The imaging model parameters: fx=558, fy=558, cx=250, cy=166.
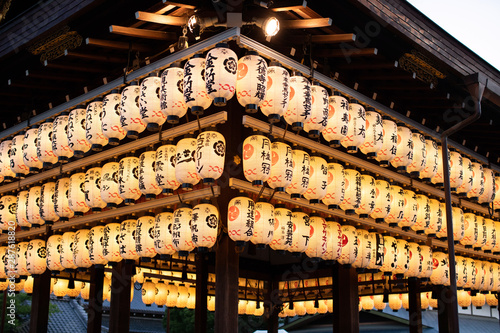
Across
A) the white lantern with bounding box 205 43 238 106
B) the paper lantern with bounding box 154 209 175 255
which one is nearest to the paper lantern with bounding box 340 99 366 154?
the white lantern with bounding box 205 43 238 106

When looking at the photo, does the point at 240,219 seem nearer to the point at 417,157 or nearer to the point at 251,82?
the point at 251,82

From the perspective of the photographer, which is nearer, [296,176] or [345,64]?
[296,176]

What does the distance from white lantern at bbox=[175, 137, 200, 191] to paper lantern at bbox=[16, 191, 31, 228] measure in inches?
165

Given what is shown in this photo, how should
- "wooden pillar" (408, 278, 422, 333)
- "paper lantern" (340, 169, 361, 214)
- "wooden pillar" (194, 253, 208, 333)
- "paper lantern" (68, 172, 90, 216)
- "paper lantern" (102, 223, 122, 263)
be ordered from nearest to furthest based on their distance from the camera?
"paper lantern" (340, 169, 361, 214)
"paper lantern" (102, 223, 122, 263)
"paper lantern" (68, 172, 90, 216)
"wooden pillar" (194, 253, 208, 333)
"wooden pillar" (408, 278, 422, 333)

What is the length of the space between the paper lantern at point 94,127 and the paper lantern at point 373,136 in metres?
4.12

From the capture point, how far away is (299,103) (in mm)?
7688

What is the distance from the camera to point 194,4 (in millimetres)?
7844

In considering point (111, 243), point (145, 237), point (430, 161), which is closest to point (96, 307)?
point (111, 243)

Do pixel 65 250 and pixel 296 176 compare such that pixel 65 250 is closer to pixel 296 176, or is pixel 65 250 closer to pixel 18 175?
pixel 18 175

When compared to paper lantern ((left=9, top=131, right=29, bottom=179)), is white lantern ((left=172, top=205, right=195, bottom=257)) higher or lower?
lower

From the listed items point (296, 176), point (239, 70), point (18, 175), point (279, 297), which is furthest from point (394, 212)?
point (279, 297)

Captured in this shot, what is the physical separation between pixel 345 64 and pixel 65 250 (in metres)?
5.97

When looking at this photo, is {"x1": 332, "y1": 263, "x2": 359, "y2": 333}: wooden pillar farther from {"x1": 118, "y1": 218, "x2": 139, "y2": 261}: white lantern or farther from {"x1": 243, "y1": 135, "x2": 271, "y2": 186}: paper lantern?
{"x1": 118, "y1": 218, "x2": 139, "y2": 261}: white lantern

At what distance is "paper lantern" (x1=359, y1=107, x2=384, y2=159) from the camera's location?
8.94 metres
